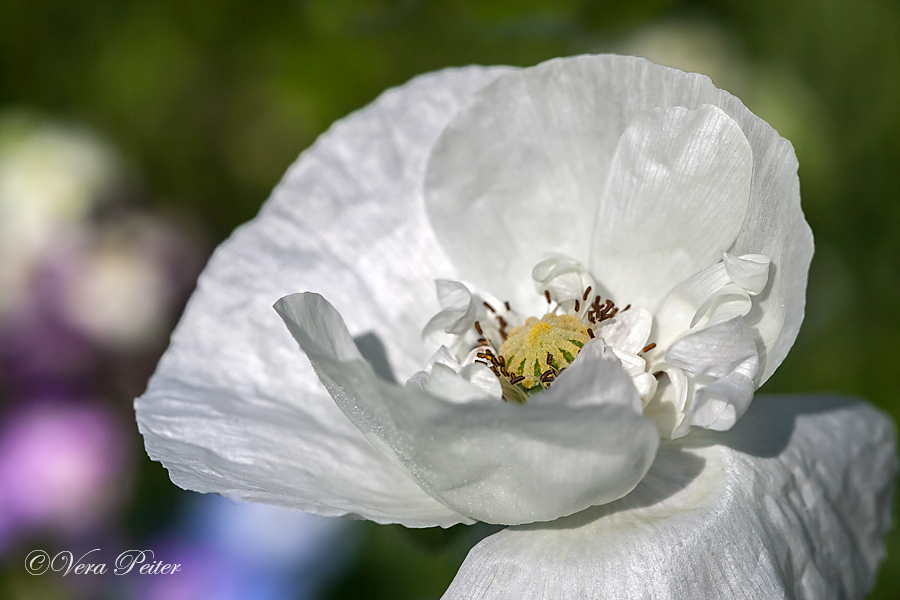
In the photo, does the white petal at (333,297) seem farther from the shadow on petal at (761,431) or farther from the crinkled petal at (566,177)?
the shadow on petal at (761,431)

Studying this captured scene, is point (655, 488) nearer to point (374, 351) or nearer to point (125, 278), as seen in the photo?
point (374, 351)

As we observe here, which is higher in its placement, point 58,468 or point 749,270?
point 749,270

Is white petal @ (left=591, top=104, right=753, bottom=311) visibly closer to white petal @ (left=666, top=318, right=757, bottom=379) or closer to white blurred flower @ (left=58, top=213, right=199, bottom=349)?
white petal @ (left=666, top=318, right=757, bottom=379)

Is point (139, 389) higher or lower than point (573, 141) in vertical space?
lower

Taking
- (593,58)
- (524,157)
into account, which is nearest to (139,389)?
(524,157)

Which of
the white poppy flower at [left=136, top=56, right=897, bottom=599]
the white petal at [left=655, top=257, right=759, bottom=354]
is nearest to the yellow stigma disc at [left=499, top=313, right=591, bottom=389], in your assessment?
the white poppy flower at [left=136, top=56, right=897, bottom=599]

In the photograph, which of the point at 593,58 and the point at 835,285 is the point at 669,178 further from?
the point at 835,285

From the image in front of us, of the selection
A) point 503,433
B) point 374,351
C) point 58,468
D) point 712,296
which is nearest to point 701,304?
point 712,296
